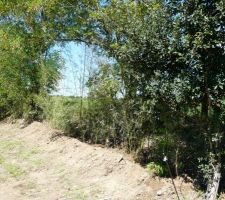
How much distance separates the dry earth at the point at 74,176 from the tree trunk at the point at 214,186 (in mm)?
417

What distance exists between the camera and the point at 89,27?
11.2 m

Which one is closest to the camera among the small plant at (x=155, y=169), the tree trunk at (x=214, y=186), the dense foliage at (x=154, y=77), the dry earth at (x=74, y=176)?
the dense foliage at (x=154, y=77)

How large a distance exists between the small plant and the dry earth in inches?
4.5

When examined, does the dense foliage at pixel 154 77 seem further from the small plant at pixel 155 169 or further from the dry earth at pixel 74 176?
the dry earth at pixel 74 176

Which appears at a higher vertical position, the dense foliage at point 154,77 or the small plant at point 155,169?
the dense foliage at point 154,77

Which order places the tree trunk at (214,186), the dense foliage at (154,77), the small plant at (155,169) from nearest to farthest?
the dense foliage at (154,77)
the tree trunk at (214,186)
the small plant at (155,169)

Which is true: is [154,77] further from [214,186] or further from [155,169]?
[214,186]

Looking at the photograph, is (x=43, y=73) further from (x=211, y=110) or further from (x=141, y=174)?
(x=211, y=110)

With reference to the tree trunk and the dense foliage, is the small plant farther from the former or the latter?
the tree trunk

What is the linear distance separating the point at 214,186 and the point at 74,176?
9.91 feet

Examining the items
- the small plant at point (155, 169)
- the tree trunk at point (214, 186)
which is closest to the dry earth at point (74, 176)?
the small plant at point (155, 169)

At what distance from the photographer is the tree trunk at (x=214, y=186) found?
7.45 metres

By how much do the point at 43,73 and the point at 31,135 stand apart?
2145 millimetres

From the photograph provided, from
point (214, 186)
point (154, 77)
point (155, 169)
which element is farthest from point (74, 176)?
point (214, 186)
